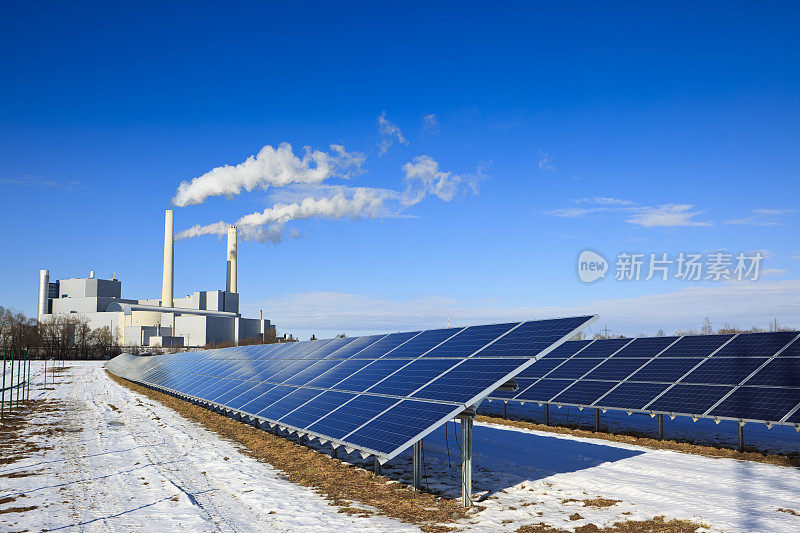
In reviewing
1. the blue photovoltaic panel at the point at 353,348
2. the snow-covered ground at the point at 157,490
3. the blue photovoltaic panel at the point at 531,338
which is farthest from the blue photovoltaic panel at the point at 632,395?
the snow-covered ground at the point at 157,490

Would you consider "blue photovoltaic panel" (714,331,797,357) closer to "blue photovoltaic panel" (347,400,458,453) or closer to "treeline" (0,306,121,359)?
"blue photovoltaic panel" (347,400,458,453)

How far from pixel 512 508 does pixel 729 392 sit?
12616 mm

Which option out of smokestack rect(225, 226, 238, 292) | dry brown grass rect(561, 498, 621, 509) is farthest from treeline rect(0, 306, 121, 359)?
dry brown grass rect(561, 498, 621, 509)

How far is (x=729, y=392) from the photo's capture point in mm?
21891

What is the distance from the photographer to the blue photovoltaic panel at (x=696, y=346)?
25.8m

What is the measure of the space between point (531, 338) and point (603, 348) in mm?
17539

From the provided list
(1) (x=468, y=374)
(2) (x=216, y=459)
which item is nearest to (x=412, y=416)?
(1) (x=468, y=374)

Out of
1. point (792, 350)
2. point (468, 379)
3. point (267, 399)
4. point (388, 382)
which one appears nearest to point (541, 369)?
point (792, 350)

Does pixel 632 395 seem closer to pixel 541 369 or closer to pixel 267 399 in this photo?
pixel 541 369

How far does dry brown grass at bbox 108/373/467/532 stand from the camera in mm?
13648

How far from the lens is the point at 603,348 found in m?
31.3

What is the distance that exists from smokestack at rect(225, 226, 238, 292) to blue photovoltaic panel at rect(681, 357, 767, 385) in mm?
126471

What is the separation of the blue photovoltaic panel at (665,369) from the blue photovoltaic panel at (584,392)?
1.39 m

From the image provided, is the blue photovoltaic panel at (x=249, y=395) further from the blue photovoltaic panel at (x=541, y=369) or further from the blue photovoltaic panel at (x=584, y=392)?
the blue photovoltaic panel at (x=584, y=392)
